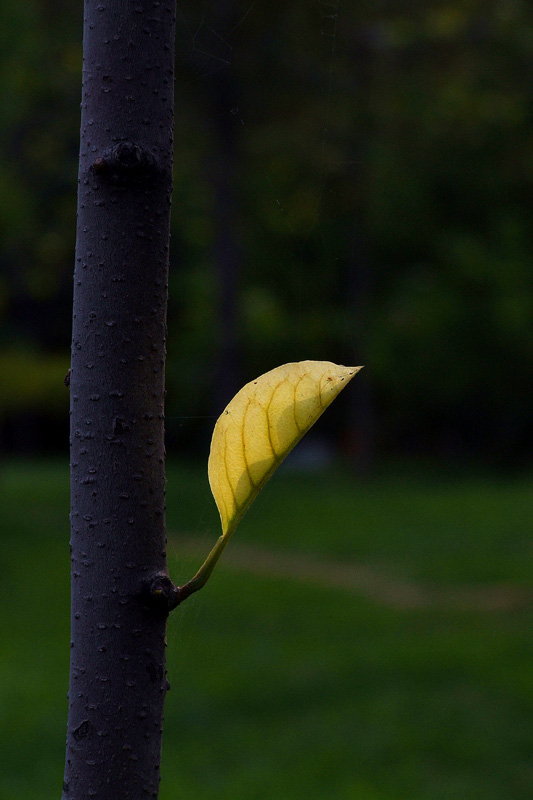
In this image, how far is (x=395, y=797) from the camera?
14.9ft

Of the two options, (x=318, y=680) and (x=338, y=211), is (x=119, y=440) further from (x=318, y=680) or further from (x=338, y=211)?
(x=338, y=211)

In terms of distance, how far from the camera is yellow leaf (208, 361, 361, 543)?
2.13 ft

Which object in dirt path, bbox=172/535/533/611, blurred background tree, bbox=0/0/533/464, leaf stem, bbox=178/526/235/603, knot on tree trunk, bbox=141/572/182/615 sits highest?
blurred background tree, bbox=0/0/533/464

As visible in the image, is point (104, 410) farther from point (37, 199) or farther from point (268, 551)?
point (37, 199)

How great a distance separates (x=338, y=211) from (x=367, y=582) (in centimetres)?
941

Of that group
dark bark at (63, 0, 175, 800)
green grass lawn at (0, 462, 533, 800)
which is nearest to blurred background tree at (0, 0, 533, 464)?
green grass lawn at (0, 462, 533, 800)

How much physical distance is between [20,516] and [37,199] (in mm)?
5190

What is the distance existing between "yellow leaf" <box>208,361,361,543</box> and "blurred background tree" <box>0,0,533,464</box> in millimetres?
9426

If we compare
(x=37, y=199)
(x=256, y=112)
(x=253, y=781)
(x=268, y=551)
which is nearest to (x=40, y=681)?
(x=253, y=781)

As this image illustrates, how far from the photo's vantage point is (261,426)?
66cm

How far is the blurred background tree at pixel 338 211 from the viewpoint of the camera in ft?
39.5

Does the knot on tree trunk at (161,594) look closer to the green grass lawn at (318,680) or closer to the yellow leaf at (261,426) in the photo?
the yellow leaf at (261,426)

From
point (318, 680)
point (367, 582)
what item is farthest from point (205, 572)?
point (367, 582)

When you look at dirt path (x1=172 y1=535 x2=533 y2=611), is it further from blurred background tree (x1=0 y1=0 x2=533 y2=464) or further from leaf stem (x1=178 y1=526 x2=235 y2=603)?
leaf stem (x1=178 y1=526 x2=235 y2=603)
